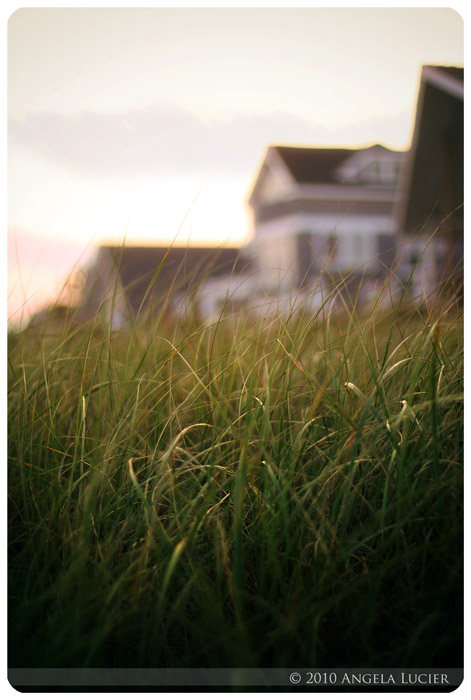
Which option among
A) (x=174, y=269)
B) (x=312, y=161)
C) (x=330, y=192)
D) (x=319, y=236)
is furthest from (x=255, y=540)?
A: (x=312, y=161)

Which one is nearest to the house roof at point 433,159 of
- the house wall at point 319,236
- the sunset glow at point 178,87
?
the house wall at point 319,236

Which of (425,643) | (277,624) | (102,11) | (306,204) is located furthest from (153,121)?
(306,204)

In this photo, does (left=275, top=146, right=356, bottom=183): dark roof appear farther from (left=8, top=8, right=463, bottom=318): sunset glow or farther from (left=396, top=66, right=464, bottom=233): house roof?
(left=8, top=8, right=463, bottom=318): sunset glow

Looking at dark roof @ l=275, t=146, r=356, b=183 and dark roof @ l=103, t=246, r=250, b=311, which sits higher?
dark roof @ l=275, t=146, r=356, b=183

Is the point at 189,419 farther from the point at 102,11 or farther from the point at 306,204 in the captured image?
the point at 306,204

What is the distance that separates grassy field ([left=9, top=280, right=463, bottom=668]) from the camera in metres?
0.83

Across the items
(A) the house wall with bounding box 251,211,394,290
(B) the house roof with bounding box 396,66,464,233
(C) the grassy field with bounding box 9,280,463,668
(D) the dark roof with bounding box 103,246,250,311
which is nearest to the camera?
(C) the grassy field with bounding box 9,280,463,668

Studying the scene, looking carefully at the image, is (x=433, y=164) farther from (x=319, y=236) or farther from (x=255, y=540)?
(x=255, y=540)

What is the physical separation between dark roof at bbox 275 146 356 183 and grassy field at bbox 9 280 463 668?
837 centimetres

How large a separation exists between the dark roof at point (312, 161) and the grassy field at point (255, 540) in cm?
837

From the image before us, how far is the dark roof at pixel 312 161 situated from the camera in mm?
9453

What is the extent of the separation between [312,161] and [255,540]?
1032cm

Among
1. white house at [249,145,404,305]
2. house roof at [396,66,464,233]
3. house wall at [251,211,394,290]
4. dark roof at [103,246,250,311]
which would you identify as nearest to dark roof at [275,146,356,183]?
white house at [249,145,404,305]

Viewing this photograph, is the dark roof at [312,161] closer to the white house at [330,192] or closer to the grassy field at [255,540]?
the white house at [330,192]
